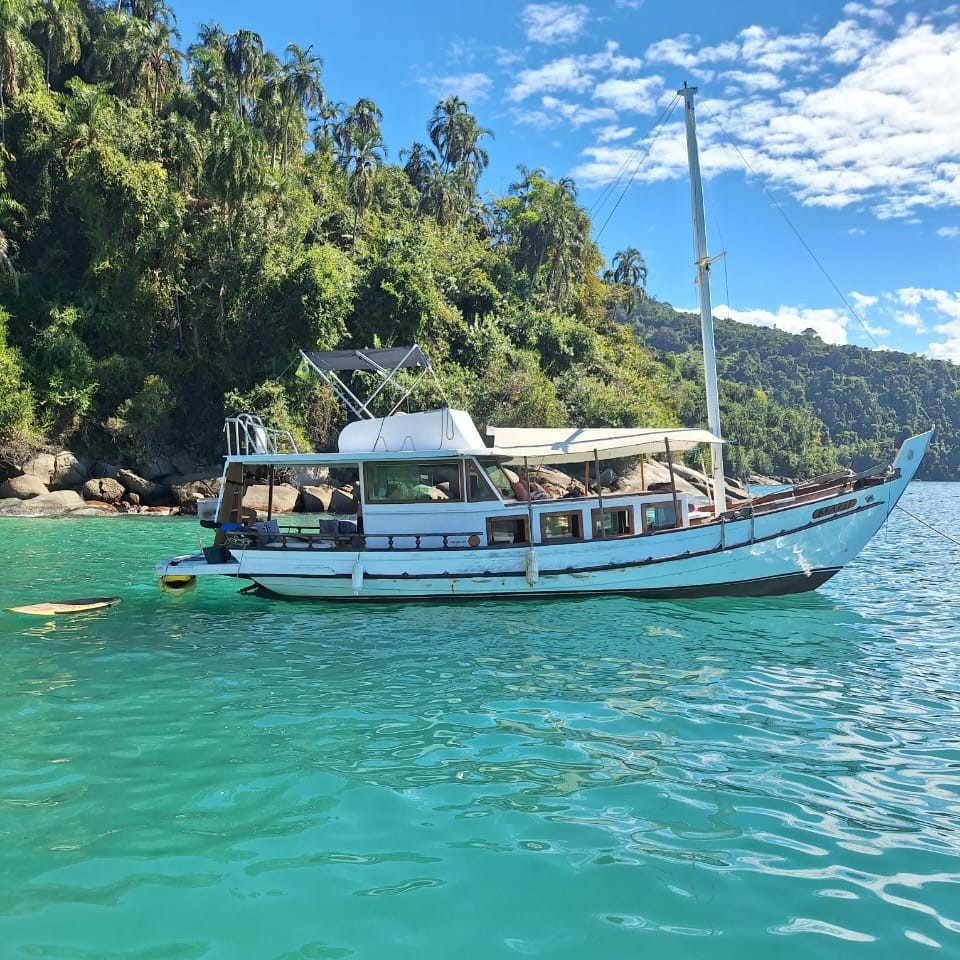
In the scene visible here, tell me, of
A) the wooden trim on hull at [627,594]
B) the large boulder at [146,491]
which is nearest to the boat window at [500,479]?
the wooden trim on hull at [627,594]

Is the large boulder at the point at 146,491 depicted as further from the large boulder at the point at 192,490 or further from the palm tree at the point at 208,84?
the palm tree at the point at 208,84

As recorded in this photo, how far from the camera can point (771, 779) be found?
6.18m

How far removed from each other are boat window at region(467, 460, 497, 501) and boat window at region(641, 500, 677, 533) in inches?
127

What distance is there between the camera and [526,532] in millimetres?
14641

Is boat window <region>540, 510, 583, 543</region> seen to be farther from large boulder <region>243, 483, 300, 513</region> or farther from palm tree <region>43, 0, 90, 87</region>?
palm tree <region>43, 0, 90, 87</region>

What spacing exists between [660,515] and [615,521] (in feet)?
3.12

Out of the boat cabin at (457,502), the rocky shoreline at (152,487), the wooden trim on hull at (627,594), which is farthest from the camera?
the rocky shoreline at (152,487)

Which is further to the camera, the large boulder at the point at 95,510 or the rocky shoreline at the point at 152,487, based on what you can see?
the rocky shoreline at the point at 152,487

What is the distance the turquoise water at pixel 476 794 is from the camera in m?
4.19

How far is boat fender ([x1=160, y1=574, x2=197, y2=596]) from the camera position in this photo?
1444 centimetres

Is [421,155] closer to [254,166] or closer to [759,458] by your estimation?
[254,166]

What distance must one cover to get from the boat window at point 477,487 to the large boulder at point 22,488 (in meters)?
27.5

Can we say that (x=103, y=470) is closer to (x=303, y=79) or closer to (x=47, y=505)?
(x=47, y=505)

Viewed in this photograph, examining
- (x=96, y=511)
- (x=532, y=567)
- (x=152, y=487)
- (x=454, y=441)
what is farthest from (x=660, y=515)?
(x=152, y=487)
